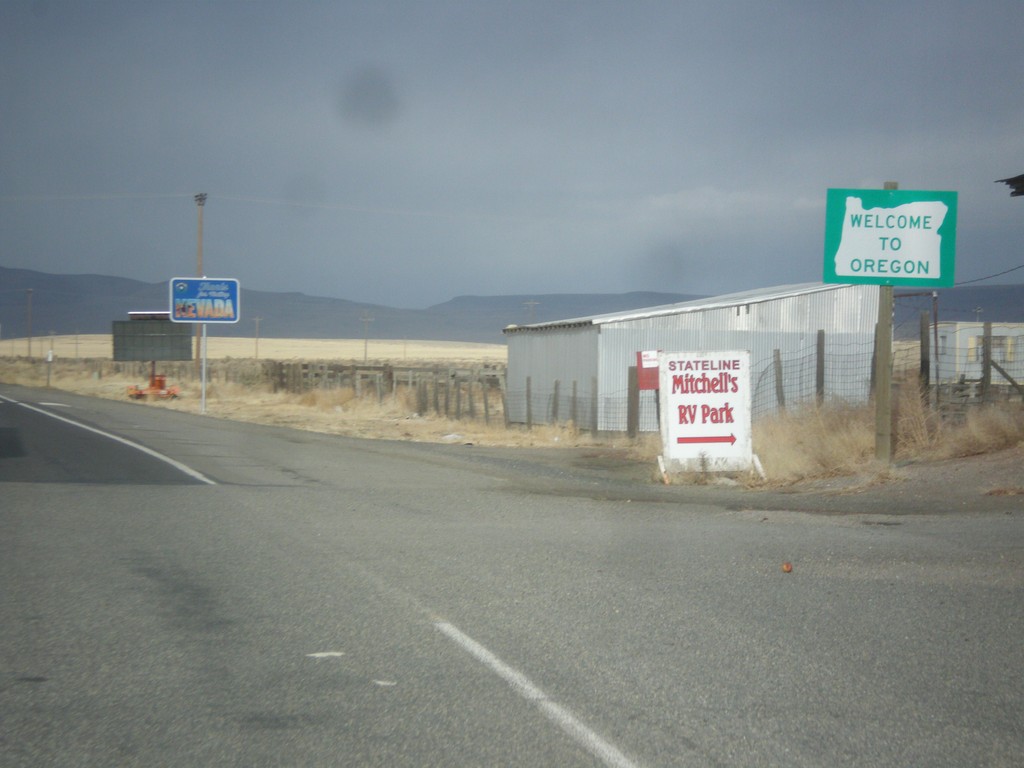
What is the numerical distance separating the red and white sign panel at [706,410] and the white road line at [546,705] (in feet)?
31.9

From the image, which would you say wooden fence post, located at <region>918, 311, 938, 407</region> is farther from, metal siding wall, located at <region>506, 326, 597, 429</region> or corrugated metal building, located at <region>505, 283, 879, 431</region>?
metal siding wall, located at <region>506, 326, 597, 429</region>

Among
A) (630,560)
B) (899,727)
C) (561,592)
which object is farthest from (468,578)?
(899,727)

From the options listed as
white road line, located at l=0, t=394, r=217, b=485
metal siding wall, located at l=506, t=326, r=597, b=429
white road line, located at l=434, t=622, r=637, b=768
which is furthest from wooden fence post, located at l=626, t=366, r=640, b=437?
white road line, located at l=434, t=622, r=637, b=768

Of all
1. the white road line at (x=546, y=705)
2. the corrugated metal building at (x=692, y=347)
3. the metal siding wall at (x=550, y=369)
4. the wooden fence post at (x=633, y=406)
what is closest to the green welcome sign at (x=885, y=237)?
the corrugated metal building at (x=692, y=347)

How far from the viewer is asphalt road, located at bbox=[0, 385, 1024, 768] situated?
4.70m

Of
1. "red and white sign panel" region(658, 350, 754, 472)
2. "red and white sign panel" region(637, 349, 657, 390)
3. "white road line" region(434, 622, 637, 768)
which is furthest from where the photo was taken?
"red and white sign panel" region(637, 349, 657, 390)

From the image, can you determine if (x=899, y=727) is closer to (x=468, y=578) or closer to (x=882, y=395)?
(x=468, y=578)

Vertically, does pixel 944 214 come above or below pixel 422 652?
above

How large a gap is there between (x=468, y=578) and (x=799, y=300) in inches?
930

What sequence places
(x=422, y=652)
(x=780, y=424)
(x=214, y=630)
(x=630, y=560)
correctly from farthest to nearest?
(x=780, y=424) < (x=630, y=560) < (x=214, y=630) < (x=422, y=652)

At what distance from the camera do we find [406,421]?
102 ft

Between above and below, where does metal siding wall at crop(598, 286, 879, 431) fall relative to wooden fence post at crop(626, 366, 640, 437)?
above

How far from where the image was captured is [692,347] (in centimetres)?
2791

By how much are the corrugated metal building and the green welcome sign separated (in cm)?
830
